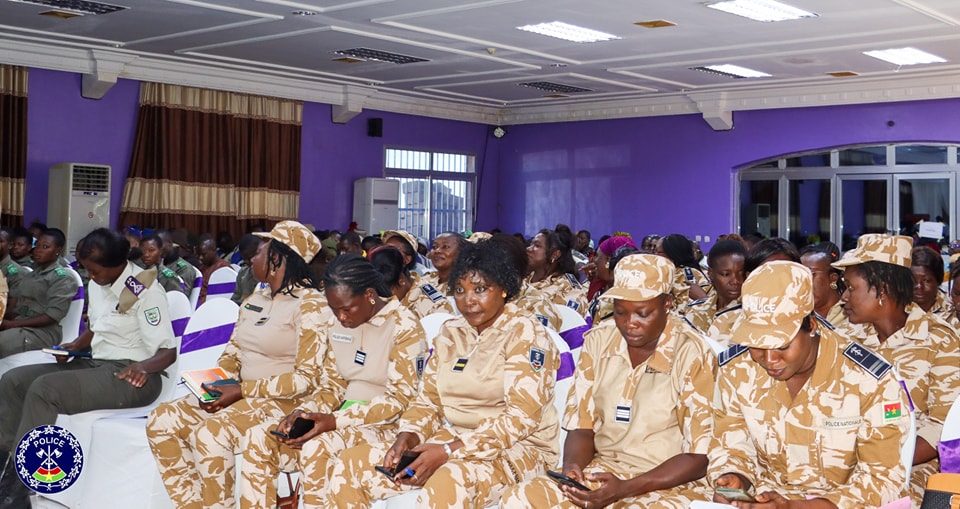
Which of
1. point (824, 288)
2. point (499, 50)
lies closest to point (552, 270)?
point (824, 288)

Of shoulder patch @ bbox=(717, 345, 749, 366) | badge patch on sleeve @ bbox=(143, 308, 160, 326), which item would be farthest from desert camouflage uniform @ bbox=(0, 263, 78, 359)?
shoulder patch @ bbox=(717, 345, 749, 366)

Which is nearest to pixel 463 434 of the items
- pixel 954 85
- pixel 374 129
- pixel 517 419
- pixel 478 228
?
pixel 517 419

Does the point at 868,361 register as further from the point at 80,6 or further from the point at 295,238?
the point at 80,6

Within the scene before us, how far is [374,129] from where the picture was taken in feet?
45.4

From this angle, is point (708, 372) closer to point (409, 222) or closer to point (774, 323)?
point (774, 323)

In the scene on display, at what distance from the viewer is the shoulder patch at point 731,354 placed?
8.82 feet

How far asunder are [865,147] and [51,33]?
958cm

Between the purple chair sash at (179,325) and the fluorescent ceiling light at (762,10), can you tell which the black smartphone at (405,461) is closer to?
the purple chair sash at (179,325)

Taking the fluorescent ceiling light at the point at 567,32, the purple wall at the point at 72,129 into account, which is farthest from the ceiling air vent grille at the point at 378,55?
the purple wall at the point at 72,129

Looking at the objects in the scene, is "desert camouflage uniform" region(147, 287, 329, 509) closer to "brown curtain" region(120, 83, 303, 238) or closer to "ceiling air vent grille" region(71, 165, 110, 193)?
"ceiling air vent grille" region(71, 165, 110, 193)

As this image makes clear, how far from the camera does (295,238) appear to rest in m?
4.29

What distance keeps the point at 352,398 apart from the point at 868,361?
6.71 ft

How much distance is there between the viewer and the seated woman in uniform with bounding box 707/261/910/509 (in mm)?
2410

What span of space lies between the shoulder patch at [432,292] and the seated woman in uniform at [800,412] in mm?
2669
